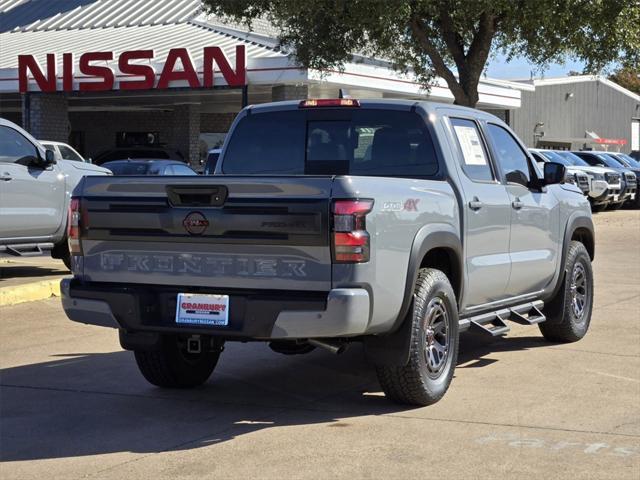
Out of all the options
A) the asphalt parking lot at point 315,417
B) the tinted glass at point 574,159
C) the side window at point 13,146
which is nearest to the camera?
the asphalt parking lot at point 315,417

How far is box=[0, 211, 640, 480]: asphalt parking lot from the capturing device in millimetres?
5910

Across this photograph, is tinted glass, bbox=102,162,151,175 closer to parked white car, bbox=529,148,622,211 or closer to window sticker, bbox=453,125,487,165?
parked white car, bbox=529,148,622,211

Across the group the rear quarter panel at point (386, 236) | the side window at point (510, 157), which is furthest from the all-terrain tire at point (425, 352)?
the side window at point (510, 157)

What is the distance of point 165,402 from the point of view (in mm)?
7512

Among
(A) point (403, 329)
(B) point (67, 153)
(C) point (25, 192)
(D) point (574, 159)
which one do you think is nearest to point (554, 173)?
(A) point (403, 329)

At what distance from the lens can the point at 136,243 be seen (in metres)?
6.97

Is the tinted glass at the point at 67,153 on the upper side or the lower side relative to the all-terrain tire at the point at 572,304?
upper

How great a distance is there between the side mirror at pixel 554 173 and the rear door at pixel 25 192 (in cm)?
689

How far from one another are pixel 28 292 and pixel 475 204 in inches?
237

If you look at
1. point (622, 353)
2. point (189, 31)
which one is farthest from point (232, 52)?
point (622, 353)

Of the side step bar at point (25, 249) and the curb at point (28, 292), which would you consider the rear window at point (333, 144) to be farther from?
the side step bar at point (25, 249)

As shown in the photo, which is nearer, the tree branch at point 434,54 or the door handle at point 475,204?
the door handle at point 475,204

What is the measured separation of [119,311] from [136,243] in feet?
1.41

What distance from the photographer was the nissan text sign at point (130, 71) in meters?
30.4
